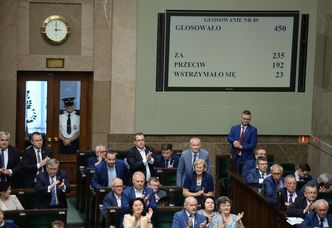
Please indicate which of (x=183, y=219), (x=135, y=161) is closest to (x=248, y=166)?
(x=135, y=161)

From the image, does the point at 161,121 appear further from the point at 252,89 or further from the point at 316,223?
the point at 316,223

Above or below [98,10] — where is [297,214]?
below

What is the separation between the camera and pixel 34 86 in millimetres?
17391

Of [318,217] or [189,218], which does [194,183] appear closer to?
[189,218]

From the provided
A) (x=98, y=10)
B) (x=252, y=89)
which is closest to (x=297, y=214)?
(x=252, y=89)

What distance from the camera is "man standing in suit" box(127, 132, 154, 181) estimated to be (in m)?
14.8

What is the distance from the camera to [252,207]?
A: 14.1 meters

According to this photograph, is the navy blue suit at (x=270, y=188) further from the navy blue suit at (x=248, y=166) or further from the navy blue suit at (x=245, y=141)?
the navy blue suit at (x=245, y=141)

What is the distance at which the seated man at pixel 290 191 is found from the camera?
13.1 meters

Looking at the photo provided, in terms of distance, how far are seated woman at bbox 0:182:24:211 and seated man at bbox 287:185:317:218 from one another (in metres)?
3.91

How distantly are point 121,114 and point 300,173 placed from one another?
4413mm

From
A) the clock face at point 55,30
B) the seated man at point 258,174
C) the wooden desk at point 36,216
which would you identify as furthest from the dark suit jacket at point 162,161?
the wooden desk at point 36,216

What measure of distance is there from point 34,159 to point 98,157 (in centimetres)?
119

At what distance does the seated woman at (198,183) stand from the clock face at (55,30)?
189 inches
